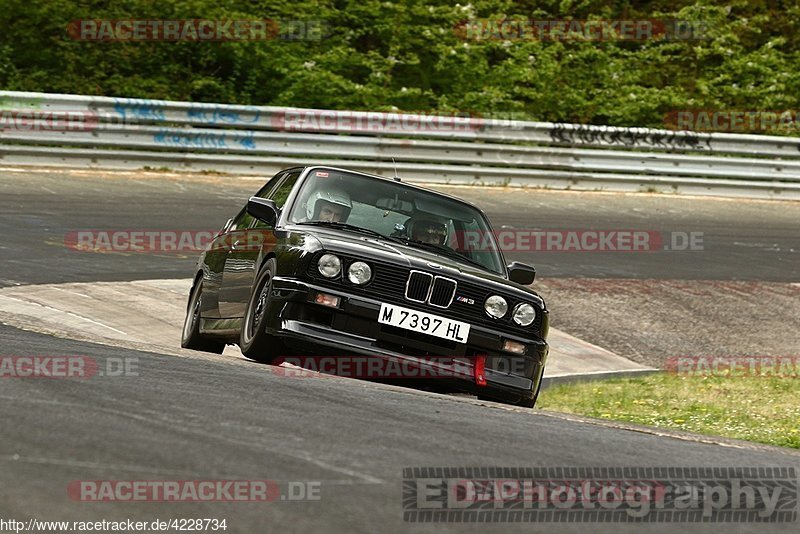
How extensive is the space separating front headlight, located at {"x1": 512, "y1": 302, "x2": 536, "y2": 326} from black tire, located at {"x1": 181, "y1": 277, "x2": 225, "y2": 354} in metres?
2.50

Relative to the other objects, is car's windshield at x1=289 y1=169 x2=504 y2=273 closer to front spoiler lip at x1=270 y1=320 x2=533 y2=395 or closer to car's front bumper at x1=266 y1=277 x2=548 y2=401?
car's front bumper at x1=266 y1=277 x2=548 y2=401

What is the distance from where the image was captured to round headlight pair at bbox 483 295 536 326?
331 inches

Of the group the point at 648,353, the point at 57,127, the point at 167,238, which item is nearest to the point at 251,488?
the point at 648,353

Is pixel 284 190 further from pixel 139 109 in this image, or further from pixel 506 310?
pixel 139 109

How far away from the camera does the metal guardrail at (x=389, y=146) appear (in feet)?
62.6

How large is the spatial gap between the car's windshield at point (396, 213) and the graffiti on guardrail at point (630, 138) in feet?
41.9

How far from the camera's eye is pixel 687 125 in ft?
84.6

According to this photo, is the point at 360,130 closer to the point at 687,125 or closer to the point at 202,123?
the point at 202,123

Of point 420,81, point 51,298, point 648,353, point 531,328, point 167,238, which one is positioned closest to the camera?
point 531,328

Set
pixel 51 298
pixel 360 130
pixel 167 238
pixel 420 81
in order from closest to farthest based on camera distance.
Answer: pixel 51 298 < pixel 167 238 < pixel 360 130 < pixel 420 81

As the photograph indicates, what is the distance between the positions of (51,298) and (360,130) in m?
9.81
